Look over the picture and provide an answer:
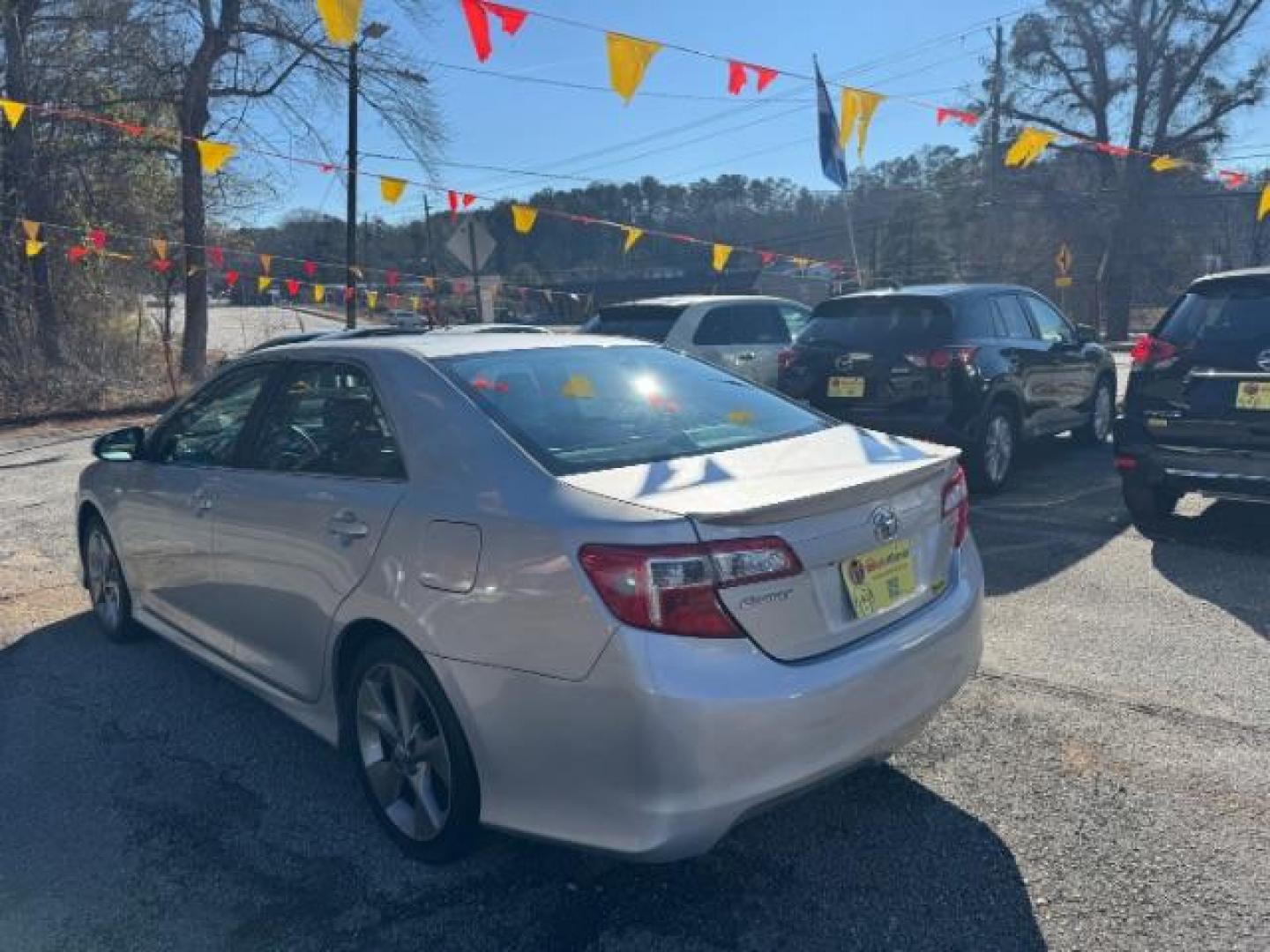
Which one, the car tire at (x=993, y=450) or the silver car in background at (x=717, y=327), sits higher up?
the silver car in background at (x=717, y=327)

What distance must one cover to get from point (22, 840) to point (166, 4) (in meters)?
19.4

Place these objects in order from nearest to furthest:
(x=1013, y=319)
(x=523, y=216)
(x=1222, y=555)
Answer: (x=1222, y=555) → (x=1013, y=319) → (x=523, y=216)

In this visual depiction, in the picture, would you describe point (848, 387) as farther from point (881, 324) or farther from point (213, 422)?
point (213, 422)

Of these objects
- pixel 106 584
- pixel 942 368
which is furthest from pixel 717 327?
pixel 106 584

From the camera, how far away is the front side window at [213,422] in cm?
380

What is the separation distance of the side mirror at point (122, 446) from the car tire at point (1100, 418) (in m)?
7.81

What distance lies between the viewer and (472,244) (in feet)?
58.8

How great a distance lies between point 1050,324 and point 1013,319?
79 cm

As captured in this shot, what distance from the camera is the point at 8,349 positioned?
52.5ft

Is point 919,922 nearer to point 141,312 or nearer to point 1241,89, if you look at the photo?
point 141,312

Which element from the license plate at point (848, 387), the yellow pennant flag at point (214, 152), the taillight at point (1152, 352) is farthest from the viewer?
the yellow pennant flag at point (214, 152)

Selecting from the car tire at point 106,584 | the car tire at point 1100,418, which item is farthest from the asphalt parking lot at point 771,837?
the car tire at point 1100,418

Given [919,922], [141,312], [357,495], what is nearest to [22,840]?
[357,495]

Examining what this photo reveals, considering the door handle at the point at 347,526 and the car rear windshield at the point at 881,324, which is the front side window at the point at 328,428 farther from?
the car rear windshield at the point at 881,324
